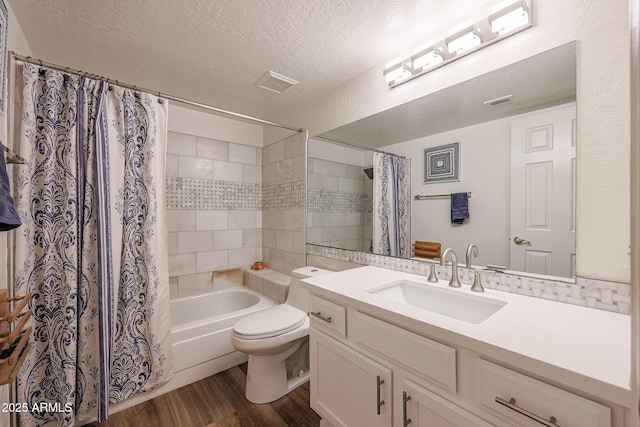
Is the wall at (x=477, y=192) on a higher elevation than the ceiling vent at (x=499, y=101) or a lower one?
lower

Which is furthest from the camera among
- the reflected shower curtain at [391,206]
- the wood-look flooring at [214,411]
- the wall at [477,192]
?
the reflected shower curtain at [391,206]

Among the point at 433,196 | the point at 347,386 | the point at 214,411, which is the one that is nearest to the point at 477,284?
the point at 433,196

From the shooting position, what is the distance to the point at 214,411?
1.63 m

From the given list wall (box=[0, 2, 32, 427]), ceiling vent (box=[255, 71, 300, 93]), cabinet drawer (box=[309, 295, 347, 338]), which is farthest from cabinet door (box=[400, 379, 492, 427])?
ceiling vent (box=[255, 71, 300, 93])

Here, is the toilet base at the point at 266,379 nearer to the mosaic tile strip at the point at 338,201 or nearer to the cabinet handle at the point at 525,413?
the mosaic tile strip at the point at 338,201

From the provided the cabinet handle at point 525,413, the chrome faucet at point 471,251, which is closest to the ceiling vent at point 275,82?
the chrome faucet at point 471,251

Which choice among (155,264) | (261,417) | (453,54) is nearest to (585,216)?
(453,54)

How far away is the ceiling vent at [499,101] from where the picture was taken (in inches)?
49.1

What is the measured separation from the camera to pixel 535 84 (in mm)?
1172

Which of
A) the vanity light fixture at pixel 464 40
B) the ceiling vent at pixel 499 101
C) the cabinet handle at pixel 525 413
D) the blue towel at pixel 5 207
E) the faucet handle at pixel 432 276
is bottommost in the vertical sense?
the cabinet handle at pixel 525 413

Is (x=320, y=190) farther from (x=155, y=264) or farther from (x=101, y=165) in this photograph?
(x=101, y=165)

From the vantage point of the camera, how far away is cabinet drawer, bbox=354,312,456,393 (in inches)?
33.8

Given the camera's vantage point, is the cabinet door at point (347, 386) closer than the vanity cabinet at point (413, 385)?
No

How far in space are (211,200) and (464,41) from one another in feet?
7.66
